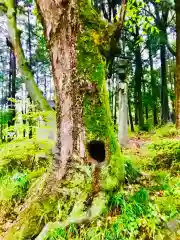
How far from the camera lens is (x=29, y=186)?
459 cm

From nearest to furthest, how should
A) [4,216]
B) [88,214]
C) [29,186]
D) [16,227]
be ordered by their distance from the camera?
[88,214] < [16,227] < [4,216] < [29,186]

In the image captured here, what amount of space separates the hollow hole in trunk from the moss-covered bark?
1.60 m

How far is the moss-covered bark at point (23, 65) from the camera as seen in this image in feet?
16.5

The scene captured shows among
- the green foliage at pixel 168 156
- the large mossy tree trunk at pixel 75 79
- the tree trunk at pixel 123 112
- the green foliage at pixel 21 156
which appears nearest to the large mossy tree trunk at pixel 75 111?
the large mossy tree trunk at pixel 75 79

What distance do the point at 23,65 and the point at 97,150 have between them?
2450 millimetres

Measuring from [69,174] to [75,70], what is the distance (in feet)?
4.25

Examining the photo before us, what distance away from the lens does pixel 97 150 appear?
3652mm

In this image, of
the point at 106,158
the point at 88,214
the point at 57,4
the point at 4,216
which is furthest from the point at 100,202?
the point at 57,4

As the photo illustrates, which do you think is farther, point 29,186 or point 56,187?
point 29,186

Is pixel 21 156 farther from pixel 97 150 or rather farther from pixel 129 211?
pixel 129 211

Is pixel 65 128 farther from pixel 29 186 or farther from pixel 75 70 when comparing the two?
pixel 29 186

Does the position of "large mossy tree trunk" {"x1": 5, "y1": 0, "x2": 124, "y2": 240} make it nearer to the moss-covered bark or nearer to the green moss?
the green moss

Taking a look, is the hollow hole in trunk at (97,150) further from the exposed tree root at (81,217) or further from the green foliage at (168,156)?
the green foliage at (168,156)

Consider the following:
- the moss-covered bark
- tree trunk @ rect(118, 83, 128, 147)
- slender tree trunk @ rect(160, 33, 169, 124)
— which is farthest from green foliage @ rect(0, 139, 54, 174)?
slender tree trunk @ rect(160, 33, 169, 124)
